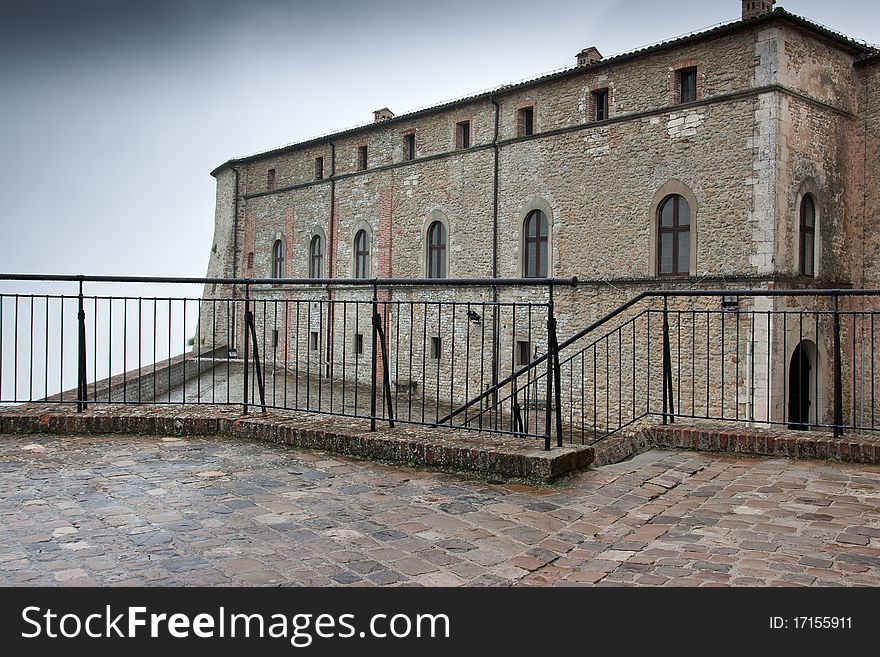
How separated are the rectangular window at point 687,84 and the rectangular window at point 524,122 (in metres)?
4.75

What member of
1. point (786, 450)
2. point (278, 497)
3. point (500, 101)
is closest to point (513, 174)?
point (500, 101)

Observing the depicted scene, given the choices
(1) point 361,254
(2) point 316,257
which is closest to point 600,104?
(1) point 361,254

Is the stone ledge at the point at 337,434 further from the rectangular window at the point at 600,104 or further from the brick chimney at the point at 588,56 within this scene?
the brick chimney at the point at 588,56

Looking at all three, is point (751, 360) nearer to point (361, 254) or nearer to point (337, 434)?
point (337, 434)

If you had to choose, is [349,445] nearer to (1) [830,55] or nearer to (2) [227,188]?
(1) [830,55]

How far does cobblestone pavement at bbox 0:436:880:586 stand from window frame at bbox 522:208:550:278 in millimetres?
15390

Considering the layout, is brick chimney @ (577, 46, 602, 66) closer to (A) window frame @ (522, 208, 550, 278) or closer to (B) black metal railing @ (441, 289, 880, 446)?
(A) window frame @ (522, 208, 550, 278)

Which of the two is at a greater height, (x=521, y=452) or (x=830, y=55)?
(x=830, y=55)

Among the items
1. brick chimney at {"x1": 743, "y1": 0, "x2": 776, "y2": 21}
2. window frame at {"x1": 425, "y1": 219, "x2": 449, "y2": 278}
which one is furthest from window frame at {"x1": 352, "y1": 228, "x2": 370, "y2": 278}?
brick chimney at {"x1": 743, "y1": 0, "x2": 776, "y2": 21}

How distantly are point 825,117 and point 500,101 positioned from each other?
885cm

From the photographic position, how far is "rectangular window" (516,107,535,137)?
21938 millimetres

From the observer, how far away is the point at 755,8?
1731 cm

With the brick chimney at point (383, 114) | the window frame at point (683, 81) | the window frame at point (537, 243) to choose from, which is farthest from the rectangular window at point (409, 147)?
the window frame at point (683, 81)
